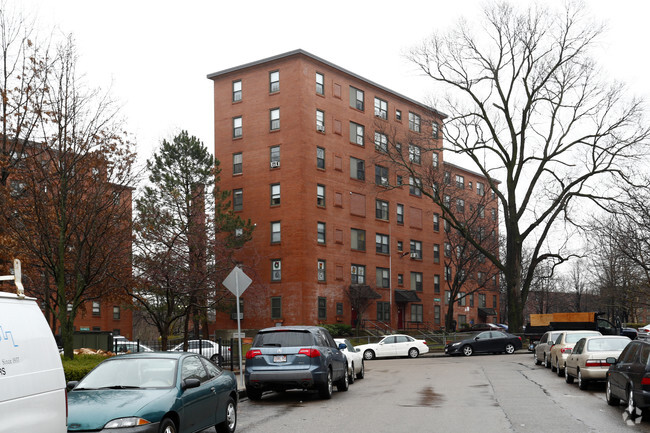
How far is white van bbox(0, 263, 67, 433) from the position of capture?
612 centimetres

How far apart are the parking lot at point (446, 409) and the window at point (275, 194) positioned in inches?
1200

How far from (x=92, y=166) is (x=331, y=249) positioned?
3465 centimetres

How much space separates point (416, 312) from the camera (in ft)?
206

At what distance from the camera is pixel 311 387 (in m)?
16.1

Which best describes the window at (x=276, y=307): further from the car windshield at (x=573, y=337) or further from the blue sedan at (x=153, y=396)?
the blue sedan at (x=153, y=396)

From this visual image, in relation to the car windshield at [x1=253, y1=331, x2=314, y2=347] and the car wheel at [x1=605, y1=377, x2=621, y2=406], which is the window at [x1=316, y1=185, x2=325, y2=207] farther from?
the car wheel at [x1=605, y1=377, x2=621, y2=406]

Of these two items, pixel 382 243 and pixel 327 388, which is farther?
pixel 382 243

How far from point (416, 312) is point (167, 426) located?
181 feet

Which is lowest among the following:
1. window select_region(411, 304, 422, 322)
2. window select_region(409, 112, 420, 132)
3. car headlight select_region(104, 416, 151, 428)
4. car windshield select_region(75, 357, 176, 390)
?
window select_region(411, 304, 422, 322)

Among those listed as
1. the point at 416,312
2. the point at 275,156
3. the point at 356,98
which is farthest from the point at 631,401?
the point at 416,312

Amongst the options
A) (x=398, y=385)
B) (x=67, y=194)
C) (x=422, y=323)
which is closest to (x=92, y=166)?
(x=67, y=194)

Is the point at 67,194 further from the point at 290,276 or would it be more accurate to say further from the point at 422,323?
the point at 422,323

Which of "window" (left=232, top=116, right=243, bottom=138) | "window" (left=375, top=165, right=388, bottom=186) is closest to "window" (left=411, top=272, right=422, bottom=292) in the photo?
"window" (left=375, top=165, right=388, bottom=186)

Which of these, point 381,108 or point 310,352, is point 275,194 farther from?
point 310,352
